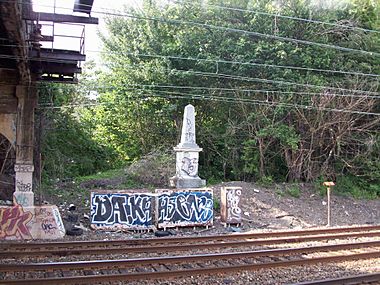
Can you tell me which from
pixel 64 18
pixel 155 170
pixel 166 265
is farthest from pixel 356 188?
pixel 64 18

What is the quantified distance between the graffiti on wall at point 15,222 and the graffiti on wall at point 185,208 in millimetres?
4524

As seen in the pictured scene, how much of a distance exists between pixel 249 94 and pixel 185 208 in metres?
11.0

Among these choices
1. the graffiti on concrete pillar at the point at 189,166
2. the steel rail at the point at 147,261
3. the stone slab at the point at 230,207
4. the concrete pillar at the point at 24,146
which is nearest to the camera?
the steel rail at the point at 147,261

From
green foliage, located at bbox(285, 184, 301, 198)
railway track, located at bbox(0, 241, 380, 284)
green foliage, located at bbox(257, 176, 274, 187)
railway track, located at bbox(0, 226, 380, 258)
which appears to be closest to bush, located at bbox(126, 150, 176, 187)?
green foliage, located at bbox(257, 176, 274, 187)

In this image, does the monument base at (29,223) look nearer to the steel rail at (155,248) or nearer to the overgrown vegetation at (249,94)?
the steel rail at (155,248)

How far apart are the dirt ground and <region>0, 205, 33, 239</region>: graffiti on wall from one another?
1362mm

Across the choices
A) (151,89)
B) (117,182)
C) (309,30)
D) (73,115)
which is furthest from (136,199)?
(309,30)

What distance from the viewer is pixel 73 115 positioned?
27.3 meters

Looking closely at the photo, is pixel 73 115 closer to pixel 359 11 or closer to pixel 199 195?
pixel 199 195

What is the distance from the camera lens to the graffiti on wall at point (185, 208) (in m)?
16.2

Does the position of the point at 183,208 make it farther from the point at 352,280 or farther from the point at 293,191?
the point at 352,280

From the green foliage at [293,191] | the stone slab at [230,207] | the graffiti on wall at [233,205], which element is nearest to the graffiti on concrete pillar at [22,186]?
the stone slab at [230,207]

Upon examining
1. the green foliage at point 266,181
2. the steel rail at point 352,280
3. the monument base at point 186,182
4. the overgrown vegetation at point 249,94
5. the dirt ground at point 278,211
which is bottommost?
the dirt ground at point 278,211

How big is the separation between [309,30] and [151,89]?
9767 mm
